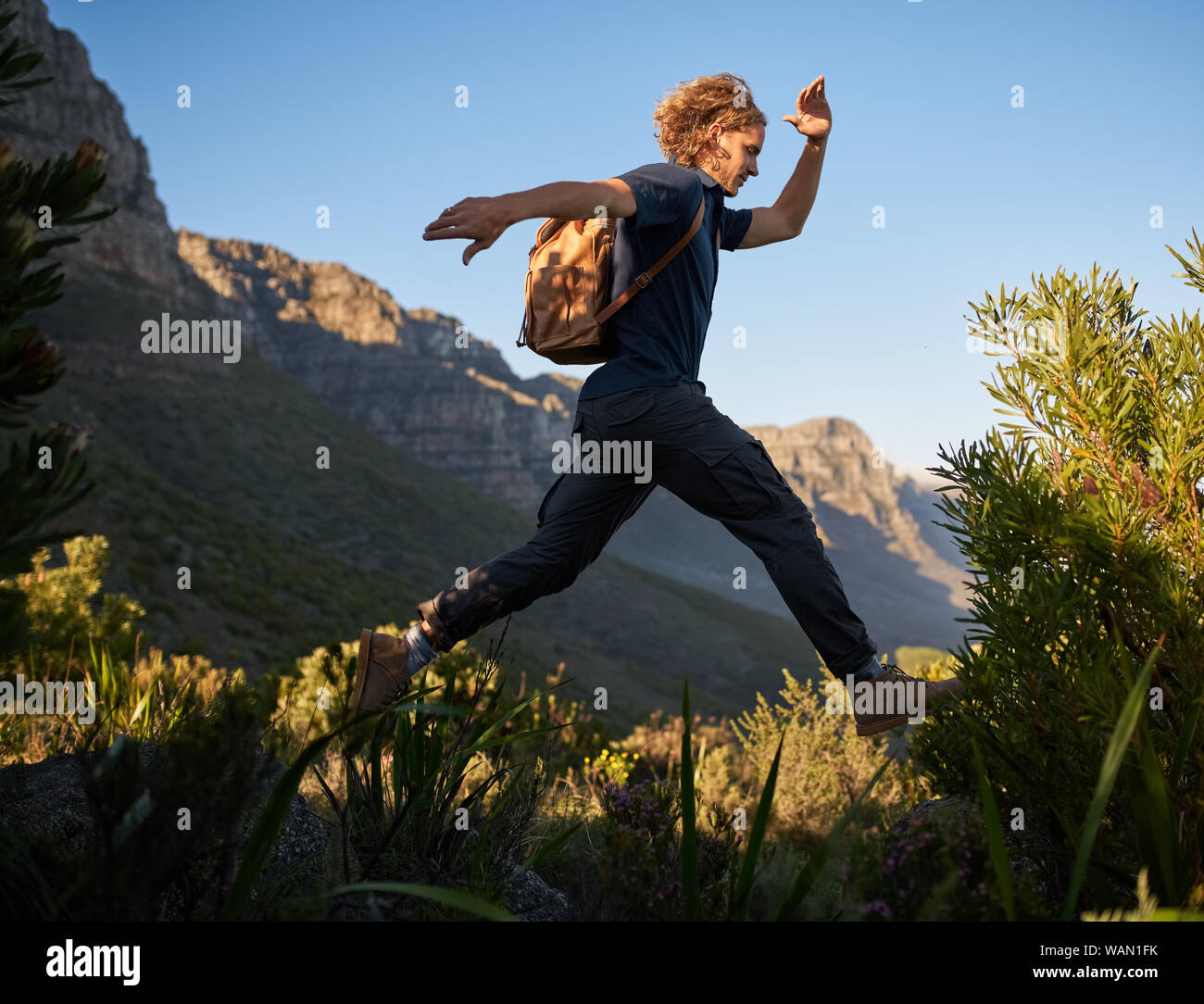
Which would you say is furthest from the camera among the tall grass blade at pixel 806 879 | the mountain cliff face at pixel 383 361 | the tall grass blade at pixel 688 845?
the mountain cliff face at pixel 383 361

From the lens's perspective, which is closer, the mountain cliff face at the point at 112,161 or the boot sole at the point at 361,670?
the boot sole at the point at 361,670

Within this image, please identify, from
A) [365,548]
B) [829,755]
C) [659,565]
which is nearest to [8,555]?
[829,755]

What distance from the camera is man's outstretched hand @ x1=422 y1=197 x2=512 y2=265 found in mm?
1992

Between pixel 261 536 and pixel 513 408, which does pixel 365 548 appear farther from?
pixel 513 408

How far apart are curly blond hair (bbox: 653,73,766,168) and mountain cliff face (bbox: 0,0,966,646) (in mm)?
51971

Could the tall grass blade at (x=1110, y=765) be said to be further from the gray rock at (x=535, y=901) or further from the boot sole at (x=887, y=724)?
the gray rock at (x=535, y=901)

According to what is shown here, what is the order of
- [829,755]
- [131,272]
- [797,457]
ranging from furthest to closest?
[797,457] → [131,272] → [829,755]

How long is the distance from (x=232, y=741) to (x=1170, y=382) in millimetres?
2095

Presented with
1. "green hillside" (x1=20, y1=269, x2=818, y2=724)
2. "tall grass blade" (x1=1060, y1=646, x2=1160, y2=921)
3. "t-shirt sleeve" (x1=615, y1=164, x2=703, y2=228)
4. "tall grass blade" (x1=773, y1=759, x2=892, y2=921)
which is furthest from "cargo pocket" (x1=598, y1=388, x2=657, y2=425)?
"green hillside" (x1=20, y1=269, x2=818, y2=724)

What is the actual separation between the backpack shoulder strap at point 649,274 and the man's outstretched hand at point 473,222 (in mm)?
628

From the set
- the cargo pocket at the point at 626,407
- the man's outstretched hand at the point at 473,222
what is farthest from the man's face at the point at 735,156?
the man's outstretched hand at the point at 473,222

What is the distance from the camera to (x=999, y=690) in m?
1.85

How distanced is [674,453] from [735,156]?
1133mm

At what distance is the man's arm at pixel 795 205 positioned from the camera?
3145 millimetres
